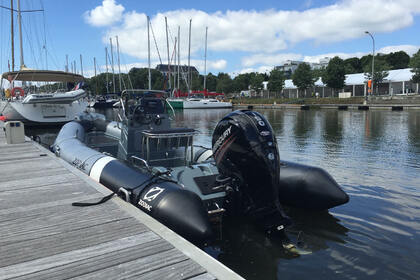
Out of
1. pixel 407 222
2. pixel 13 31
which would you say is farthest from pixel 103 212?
pixel 13 31

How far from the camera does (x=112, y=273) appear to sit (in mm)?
2865

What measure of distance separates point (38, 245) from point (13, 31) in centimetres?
2994

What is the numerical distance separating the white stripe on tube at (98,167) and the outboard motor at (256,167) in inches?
105

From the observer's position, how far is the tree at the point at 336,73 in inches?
2119

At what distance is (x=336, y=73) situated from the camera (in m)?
54.1

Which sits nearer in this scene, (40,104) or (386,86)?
(40,104)

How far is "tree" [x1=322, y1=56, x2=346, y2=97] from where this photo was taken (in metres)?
53.8

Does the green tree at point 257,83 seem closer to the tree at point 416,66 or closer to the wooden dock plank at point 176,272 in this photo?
the tree at point 416,66

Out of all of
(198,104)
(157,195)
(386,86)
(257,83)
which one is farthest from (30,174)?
(257,83)

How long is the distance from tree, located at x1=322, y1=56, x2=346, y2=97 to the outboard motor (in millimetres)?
54357

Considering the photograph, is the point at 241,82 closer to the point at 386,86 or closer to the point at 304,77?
the point at 304,77

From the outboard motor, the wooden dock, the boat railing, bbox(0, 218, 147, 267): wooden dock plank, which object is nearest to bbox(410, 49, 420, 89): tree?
the boat railing

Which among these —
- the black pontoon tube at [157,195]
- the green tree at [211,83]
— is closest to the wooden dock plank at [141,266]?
the black pontoon tube at [157,195]

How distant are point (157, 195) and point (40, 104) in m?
19.4
